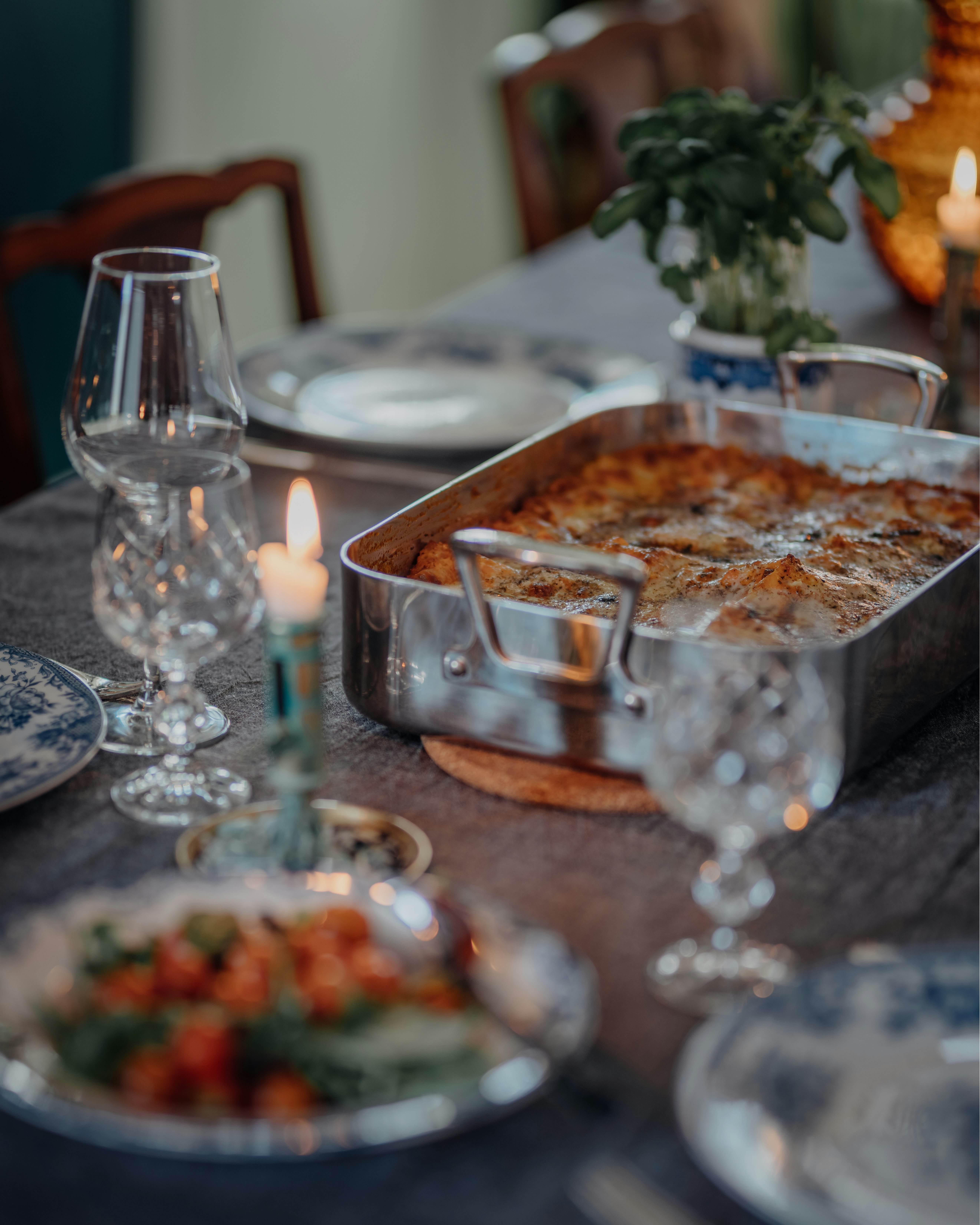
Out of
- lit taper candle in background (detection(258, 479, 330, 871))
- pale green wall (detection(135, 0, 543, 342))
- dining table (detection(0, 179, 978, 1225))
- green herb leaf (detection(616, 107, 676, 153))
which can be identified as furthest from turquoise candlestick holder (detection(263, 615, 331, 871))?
pale green wall (detection(135, 0, 543, 342))

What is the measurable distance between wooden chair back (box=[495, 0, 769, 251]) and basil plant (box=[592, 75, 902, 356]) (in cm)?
92

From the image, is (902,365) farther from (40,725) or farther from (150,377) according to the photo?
(40,725)

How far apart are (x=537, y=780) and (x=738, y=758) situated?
0.24 meters

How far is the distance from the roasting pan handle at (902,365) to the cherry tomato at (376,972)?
2.82 feet

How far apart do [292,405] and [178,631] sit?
0.79 meters

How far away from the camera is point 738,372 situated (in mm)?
1491

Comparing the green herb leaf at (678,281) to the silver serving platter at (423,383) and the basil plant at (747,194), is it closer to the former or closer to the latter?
the basil plant at (747,194)

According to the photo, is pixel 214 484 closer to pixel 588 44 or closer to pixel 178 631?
pixel 178 631

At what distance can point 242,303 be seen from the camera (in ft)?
12.4

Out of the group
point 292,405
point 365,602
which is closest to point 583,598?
point 365,602

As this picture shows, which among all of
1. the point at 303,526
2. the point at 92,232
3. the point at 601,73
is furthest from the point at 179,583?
the point at 601,73

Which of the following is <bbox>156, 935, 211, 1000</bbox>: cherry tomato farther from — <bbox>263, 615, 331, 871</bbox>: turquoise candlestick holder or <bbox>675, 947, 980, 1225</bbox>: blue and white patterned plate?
<bbox>675, 947, 980, 1225</bbox>: blue and white patterned plate

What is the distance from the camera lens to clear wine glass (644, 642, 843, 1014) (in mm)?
721

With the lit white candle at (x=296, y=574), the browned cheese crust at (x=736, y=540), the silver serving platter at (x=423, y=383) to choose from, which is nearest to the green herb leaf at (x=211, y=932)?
the lit white candle at (x=296, y=574)
